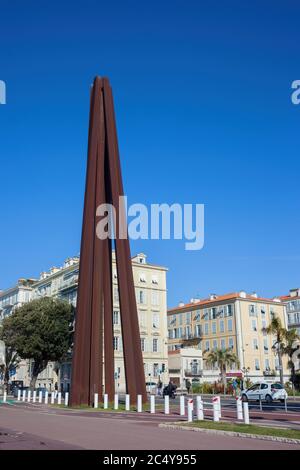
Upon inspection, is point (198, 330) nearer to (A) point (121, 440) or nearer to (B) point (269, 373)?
(B) point (269, 373)

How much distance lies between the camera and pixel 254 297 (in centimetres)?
8556

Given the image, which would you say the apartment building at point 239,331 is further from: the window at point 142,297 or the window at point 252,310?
the window at point 142,297

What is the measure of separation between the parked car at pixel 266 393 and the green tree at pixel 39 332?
21.5m

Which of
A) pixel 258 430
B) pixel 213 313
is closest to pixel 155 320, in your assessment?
pixel 213 313

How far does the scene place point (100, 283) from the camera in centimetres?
3083

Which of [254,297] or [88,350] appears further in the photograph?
[254,297]

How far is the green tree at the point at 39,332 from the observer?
4953 cm

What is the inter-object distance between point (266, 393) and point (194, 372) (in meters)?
45.2

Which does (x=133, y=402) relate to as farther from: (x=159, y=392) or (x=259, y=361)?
(x=259, y=361)

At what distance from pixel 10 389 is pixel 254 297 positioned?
43128 mm

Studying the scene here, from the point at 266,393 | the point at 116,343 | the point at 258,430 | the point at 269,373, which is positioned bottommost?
the point at 258,430

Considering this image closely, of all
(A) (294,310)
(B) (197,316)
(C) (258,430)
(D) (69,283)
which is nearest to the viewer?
(C) (258,430)
